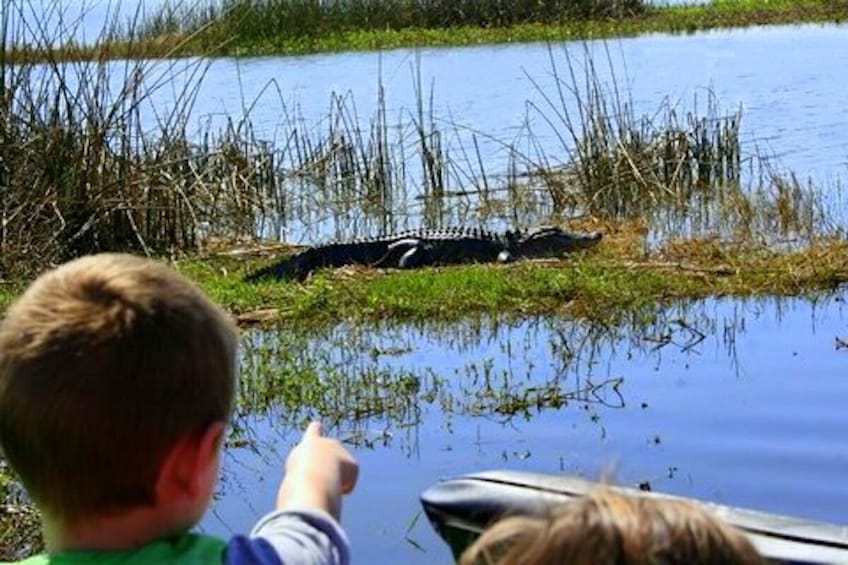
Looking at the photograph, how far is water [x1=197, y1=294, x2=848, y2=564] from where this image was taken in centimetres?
543

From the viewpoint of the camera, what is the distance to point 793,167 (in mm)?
13789

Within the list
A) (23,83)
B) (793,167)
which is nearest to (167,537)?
(23,83)

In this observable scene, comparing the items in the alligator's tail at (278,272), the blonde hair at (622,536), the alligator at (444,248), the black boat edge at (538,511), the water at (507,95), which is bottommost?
the water at (507,95)

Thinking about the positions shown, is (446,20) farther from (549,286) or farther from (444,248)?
(549,286)

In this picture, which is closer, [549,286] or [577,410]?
[577,410]

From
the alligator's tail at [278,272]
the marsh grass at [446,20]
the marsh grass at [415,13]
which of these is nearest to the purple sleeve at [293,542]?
the alligator's tail at [278,272]

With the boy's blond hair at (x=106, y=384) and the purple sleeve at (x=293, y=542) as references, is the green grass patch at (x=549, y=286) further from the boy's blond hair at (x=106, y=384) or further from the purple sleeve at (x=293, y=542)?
the boy's blond hair at (x=106, y=384)

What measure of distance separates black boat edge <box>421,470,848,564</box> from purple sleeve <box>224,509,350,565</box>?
48cm

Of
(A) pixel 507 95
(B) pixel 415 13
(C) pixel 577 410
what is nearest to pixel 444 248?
(C) pixel 577 410

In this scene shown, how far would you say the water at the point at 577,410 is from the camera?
5.43 meters

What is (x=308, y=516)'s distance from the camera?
1.91 meters

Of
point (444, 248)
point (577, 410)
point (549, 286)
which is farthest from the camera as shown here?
point (444, 248)

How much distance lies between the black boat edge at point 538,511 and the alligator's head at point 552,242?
735cm

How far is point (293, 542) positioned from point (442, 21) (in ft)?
96.1
